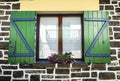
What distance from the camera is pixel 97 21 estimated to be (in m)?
7.00

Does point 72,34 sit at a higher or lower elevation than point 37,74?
higher

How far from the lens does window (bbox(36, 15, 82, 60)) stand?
7160mm

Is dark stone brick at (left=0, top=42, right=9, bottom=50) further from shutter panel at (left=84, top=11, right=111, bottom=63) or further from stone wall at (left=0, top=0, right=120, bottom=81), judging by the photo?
shutter panel at (left=84, top=11, right=111, bottom=63)

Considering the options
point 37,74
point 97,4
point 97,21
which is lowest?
point 37,74

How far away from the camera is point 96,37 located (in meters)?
6.91

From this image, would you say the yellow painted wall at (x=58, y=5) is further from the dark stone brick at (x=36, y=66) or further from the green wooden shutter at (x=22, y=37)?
the dark stone brick at (x=36, y=66)

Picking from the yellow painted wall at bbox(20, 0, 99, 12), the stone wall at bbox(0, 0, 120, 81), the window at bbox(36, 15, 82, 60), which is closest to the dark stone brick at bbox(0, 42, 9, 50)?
the stone wall at bbox(0, 0, 120, 81)

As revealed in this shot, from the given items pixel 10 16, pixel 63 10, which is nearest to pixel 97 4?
pixel 63 10

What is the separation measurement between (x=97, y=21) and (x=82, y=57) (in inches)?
39.6

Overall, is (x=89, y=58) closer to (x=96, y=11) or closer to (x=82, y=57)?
(x=82, y=57)

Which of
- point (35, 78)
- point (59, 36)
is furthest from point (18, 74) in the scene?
point (59, 36)

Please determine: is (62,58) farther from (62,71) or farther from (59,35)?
(59,35)

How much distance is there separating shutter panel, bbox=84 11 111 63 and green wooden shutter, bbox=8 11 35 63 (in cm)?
137

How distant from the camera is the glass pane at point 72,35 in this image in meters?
7.17
